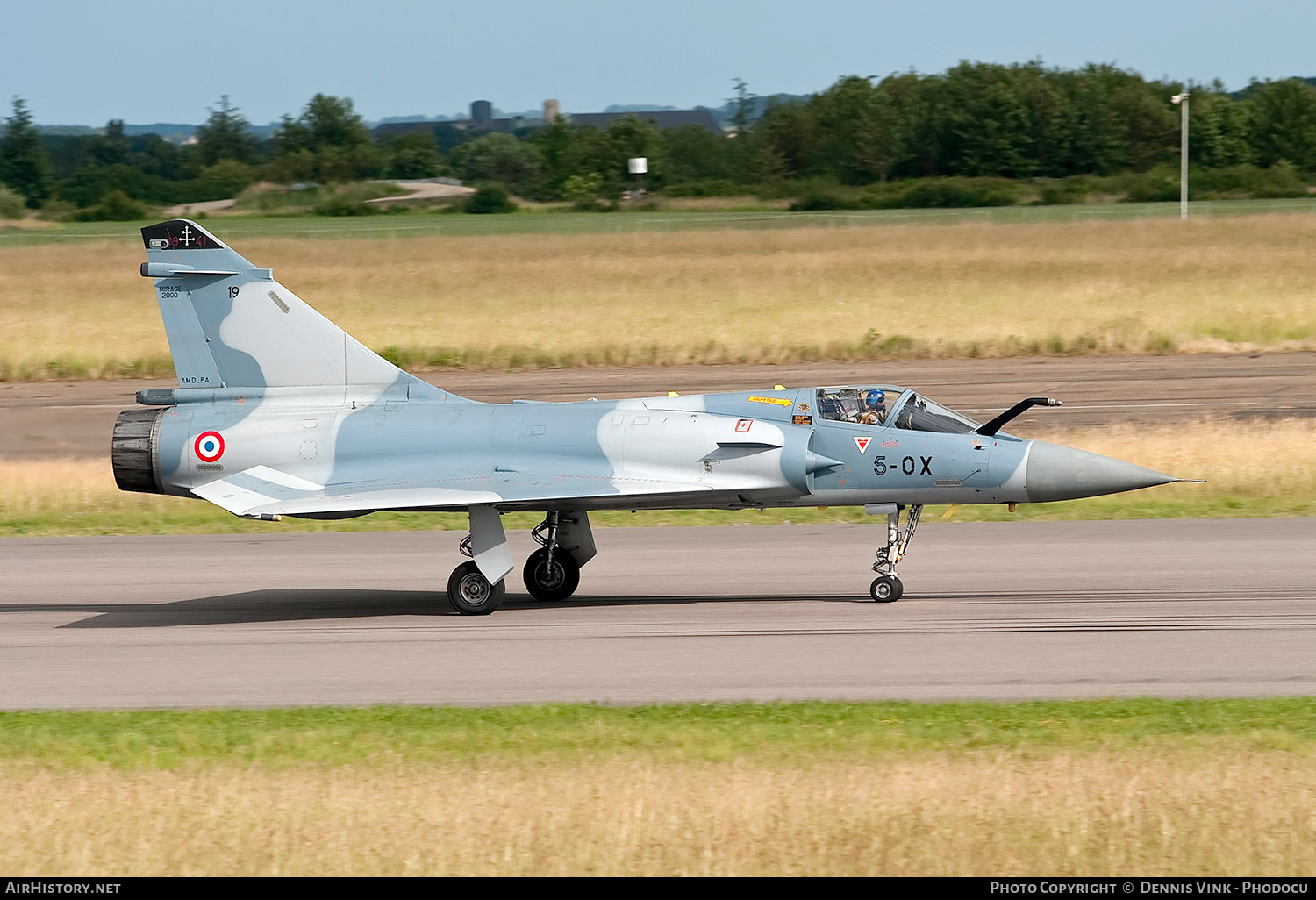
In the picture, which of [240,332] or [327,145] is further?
[327,145]

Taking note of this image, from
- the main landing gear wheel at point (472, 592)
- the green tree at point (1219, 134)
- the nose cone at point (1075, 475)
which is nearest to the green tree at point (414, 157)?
the green tree at point (1219, 134)

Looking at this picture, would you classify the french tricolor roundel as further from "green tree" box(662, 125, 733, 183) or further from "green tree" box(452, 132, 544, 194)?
"green tree" box(452, 132, 544, 194)

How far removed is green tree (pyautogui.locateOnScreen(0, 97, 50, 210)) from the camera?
12862 cm

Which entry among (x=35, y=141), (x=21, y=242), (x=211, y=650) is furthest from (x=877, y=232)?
(x=35, y=141)

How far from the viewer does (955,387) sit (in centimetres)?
3303

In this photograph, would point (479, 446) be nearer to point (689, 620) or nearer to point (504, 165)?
point (689, 620)

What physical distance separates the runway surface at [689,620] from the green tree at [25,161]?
391 feet

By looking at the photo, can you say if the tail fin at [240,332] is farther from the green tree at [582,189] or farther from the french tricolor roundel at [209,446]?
the green tree at [582,189]

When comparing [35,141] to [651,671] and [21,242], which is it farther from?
[651,671]

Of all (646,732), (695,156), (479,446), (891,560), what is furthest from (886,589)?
(695,156)

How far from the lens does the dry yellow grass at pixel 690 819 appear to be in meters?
7.45

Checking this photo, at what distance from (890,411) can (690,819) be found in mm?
7870

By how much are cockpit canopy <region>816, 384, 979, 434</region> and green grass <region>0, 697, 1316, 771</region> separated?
4697mm
